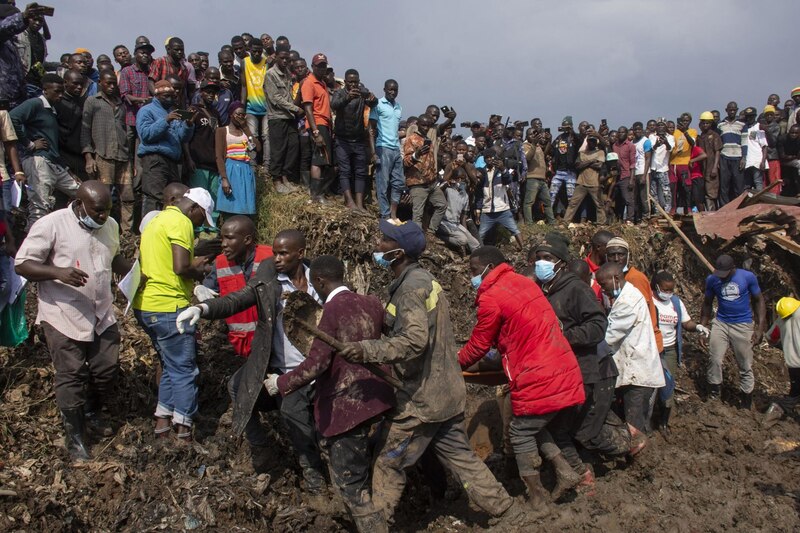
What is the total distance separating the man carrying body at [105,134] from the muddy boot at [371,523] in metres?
5.59

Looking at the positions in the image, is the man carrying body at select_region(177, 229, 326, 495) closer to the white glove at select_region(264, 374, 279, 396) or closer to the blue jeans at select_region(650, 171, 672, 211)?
the white glove at select_region(264, 374, 279, 396)

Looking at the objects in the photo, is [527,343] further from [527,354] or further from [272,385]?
[272,385]

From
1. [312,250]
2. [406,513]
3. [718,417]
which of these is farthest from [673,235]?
[406,513]

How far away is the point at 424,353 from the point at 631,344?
9.38 ft

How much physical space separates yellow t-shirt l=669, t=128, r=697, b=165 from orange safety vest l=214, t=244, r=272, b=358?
1158cm

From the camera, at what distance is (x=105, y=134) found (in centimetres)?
794

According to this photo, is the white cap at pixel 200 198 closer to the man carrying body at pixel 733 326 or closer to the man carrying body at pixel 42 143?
the man carrying body at pixel 42 143

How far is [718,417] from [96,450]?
7.34 meters

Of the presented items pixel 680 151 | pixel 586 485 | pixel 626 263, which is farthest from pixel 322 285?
pixel 680 151

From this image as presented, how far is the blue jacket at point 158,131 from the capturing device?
7.63 m

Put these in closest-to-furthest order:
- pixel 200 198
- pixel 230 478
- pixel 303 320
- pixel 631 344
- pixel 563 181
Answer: pixel 303 320 → pixel 230 478 → pixel 200 198 → pixel 631 344 → pixel 563 181

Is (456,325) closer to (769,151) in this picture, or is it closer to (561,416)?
(561,416)

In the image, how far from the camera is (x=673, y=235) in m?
13.4

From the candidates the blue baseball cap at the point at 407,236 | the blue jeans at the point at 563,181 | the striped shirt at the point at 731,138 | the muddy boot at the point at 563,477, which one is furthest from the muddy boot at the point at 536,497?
the striped shirt at the point at 731,138
